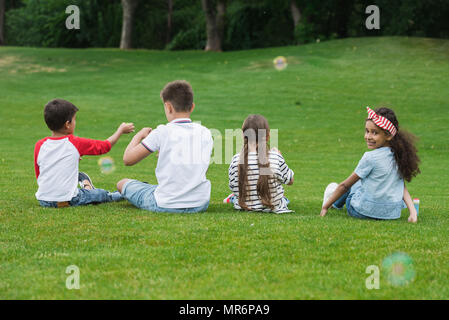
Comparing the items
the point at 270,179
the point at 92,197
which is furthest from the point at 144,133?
the point at 270,179

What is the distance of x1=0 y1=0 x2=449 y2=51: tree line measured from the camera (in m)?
37.8

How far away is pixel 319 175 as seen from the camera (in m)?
12.8

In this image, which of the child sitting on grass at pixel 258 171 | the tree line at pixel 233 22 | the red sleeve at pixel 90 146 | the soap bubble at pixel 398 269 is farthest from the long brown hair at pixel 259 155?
the tree line at pixel 233 22

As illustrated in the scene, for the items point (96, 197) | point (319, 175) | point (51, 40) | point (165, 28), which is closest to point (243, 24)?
point (165, 28)

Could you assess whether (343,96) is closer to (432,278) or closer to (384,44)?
(384,44)

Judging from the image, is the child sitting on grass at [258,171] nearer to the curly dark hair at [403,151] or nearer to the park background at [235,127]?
the park background at [235,127]

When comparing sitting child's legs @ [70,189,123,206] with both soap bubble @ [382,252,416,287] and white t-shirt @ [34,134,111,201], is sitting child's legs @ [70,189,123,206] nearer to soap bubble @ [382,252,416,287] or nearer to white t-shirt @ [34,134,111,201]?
white t-shirt @ [34,134,111,201]

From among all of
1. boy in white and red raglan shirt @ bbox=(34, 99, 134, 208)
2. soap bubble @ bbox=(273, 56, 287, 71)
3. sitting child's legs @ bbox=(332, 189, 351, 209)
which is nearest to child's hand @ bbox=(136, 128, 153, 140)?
boy in white and red raglan shirt @ bbox=(34, 99, 134, 208)

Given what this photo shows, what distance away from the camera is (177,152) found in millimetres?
6438

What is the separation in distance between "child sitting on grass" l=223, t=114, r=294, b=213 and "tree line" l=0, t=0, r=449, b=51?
1188 inches

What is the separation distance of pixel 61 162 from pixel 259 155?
236cm

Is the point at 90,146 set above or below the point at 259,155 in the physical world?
above

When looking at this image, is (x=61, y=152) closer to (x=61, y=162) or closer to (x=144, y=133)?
(x=61, y=162)

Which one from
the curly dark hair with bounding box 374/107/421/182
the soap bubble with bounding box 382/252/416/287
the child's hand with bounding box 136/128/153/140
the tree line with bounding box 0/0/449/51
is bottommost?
the soap bubble with bounding box 382/252/416/287
